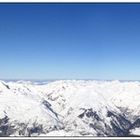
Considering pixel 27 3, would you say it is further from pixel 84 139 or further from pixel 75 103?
pixel 75 103

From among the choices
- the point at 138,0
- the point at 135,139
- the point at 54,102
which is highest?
the point at 54,102

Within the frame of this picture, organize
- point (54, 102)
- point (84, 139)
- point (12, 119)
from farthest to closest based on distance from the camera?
point (54, 102) → point (12, 119) → point (84, 139)

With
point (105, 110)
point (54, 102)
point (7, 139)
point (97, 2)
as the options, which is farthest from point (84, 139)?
point (54, 102)

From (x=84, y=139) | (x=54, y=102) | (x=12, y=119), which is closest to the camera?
(x=84, y=139)

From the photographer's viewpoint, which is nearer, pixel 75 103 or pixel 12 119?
pixel 12 119

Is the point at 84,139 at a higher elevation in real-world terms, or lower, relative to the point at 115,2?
lower

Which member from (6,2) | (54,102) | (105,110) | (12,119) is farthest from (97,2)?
(54,102)

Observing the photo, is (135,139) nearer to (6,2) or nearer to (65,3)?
(65,3)
